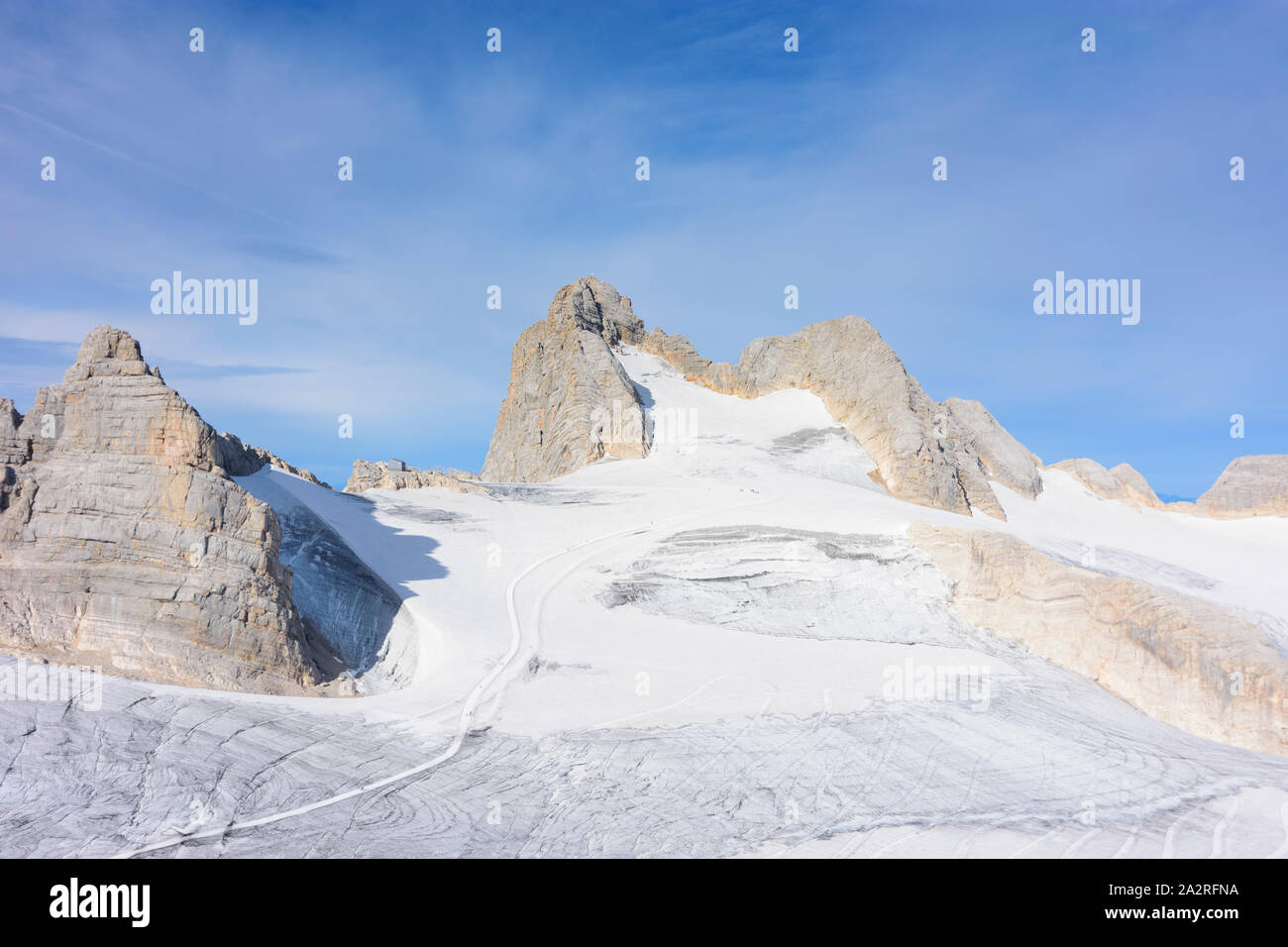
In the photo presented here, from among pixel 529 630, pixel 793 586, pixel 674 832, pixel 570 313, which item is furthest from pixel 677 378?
pixel 674 832

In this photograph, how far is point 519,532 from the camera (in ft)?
90.8

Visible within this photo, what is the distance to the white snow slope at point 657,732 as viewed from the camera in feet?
30.9

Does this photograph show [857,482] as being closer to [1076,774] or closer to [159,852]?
[1076,774]

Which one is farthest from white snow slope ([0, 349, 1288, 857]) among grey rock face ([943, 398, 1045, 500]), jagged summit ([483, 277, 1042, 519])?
grey rock face ([943, 398, 1045, 500])

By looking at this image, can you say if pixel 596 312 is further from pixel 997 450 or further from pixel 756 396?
pixel 997 450

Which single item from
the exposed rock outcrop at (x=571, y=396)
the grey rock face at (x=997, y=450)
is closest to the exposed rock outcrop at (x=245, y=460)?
the exposed rock outcrop at (x=571, y=396)

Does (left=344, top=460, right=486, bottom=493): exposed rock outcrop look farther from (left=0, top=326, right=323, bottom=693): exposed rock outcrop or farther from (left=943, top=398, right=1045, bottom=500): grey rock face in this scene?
(left=943, top=398, right=1045, bottom=500): grey rock face

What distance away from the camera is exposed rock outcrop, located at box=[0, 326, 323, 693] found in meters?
13.4

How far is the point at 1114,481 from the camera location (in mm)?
46656

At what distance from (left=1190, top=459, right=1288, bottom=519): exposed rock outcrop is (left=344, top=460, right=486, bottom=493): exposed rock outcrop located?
39.7 meters

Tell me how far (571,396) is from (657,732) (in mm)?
32250

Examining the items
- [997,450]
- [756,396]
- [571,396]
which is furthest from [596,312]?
[997,450]

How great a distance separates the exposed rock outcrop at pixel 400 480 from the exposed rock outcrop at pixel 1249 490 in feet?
130

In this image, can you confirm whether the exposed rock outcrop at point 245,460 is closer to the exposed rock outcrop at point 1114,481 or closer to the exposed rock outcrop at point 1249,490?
the exposed rock outcrop at point 1114,481
